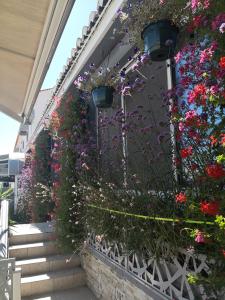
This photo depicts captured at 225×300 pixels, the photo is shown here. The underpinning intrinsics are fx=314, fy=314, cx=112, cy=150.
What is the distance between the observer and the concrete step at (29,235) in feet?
22.9

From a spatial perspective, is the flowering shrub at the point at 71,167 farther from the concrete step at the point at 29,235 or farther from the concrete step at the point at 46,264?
the concrete step at the point at 29,235

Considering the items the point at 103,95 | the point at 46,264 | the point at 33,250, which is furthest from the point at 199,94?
the point at 33,250

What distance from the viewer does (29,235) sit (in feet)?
23.5

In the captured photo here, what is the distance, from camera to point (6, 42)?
437cm

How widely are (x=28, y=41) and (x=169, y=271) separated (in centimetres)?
334

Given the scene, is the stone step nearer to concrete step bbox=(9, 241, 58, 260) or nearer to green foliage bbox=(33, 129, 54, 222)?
concrete step bbox=(9, 241, 58, 260)

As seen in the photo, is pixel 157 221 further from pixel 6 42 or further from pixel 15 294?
pixel 6 42

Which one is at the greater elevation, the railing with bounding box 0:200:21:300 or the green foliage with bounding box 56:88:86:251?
the green foliage with bounding box 56:88:86:251

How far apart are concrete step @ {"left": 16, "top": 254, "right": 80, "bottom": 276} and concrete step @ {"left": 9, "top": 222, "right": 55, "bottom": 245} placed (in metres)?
0.63

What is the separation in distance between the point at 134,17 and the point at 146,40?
0.57 m

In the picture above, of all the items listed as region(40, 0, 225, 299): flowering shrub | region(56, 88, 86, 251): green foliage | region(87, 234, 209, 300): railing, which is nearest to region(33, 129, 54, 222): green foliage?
region(56, 88, 86, 251): green foliage

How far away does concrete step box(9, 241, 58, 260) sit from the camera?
6.55m

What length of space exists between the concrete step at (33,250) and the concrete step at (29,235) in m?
0.18

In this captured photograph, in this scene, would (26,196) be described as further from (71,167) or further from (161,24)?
(161,24)
